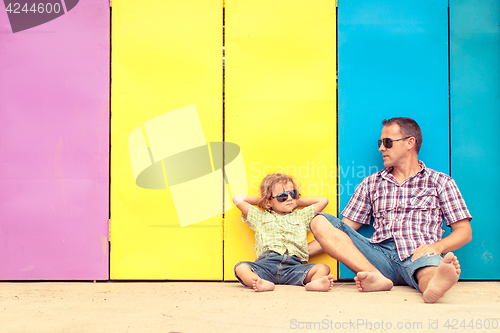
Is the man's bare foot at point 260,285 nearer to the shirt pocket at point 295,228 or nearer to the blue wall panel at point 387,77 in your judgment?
the shirt pocket at point 295,228

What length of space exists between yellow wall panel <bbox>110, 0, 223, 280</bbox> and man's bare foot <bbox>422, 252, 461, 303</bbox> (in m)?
1.59

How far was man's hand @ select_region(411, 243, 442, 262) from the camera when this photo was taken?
2699mm

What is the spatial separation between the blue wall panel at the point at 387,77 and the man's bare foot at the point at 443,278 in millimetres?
1100

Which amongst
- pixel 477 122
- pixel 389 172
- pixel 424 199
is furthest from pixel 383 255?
pixel 477 122

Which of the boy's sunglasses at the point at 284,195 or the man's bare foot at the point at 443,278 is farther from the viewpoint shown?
the boy's sunglasses at the point at 284,195

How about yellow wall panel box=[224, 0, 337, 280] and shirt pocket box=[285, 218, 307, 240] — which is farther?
yellow wall panel box=[224, 0, 337, 280]

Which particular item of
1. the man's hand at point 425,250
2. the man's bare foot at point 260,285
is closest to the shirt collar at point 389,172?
the man's hand at point 425,250

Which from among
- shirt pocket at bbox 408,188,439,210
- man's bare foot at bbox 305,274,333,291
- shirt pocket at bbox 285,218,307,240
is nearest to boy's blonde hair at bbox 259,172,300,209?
shirt pocket at bbox 285,218,307,240

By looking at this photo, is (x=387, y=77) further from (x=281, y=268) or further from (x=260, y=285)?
(x=260, y=285)

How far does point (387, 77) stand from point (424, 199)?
3.50 ft

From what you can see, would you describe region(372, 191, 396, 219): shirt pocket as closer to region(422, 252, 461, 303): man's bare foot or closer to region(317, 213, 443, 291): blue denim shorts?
region(317, 213, 443, 291): blue denim shorts

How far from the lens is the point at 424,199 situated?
301 cm

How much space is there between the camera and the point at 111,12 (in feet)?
11.0

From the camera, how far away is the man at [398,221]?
2.75m
